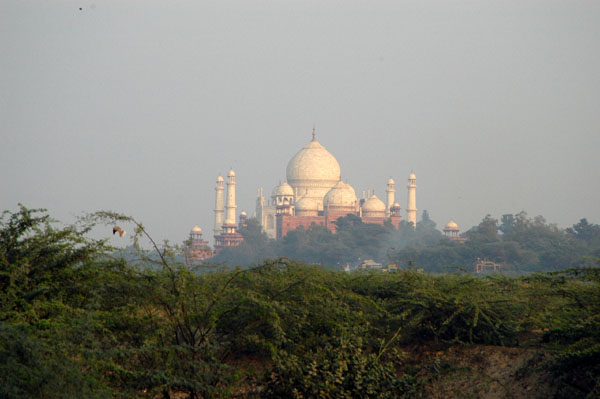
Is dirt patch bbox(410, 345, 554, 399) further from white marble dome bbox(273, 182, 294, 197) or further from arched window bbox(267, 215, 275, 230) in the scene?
arched window bbox(267, 215, 275, 230)

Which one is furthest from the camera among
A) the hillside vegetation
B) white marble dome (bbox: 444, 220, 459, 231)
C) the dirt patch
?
white marble dome (bbox: 444, 220, 459, 231)

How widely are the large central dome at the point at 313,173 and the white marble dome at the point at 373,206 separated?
12.5 ft

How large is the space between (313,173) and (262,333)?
59994mm

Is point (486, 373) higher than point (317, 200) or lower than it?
lower

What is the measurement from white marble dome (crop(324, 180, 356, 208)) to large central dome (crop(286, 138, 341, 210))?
2648 mm

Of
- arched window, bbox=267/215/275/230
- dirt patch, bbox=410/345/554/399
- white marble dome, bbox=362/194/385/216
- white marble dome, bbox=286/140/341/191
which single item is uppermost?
white marble dome, bbox=286/140/341/191

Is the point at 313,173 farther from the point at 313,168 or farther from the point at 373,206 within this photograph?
the point at 373,206

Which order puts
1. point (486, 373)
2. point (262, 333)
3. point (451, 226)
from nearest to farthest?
point (262, 333) < point (486, 373) < point (451, 226)

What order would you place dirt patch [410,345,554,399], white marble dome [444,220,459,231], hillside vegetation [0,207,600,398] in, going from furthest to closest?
white marble dome [444,220,459,231] < dirt patch [410,345,554,399] < hillside vegetation [0,207,600,398]

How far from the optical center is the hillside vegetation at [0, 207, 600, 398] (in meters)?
6.78

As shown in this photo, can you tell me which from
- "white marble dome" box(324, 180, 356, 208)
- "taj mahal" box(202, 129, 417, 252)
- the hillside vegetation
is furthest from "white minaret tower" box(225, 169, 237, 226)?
the hillside vegetation

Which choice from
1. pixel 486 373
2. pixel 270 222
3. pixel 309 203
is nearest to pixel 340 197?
pixel 309 203

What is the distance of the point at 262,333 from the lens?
800 cm

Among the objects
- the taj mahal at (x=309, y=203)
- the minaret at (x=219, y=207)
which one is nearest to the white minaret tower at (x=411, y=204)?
the taj mahal at (x=309, y=203)
